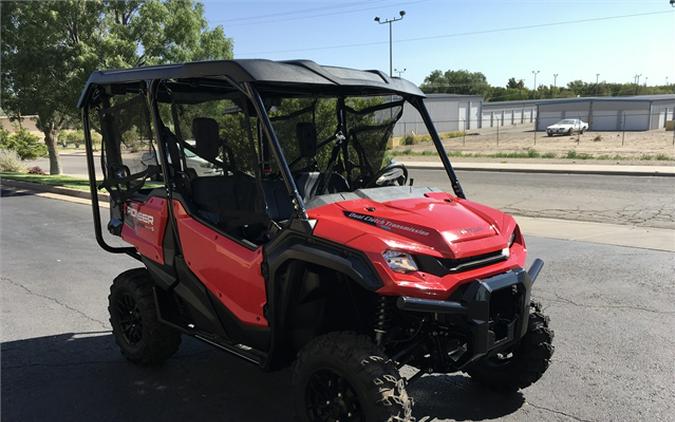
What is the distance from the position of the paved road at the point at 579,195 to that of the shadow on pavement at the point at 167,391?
26.5 ft

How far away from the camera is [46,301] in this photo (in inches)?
239

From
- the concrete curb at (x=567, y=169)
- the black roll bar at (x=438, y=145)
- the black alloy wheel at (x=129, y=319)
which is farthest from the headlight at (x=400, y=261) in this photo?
the concrete curb at (x=567, y=169)

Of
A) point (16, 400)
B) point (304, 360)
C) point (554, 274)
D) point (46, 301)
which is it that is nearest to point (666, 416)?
point (304, 360)

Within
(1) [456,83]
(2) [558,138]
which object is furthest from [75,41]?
(1) [456,83]

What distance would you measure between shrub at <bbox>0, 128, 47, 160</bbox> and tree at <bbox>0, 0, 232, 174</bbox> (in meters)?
13.5

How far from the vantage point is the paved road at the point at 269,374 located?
141 inches

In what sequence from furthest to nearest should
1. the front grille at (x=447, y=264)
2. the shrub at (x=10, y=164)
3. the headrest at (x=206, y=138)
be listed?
1. the shrub at (x=10, y=164)
2. the headrest at (x=206, y=138)
3. the front grille at (x=447, y=264)

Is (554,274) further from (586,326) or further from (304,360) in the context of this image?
(304,360)

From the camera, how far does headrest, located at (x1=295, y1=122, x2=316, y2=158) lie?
3.96 meters

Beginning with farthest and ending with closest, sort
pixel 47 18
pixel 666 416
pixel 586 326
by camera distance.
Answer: pixel 47 18 → pixel 586 326 → pixel 666 416

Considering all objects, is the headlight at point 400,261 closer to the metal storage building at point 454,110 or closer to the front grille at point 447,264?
the front grille at point 447,264

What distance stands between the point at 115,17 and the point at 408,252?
57.5 feet

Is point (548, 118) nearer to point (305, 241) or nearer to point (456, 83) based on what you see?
point (305, 241)

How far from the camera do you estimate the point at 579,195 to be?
46.1 feet
